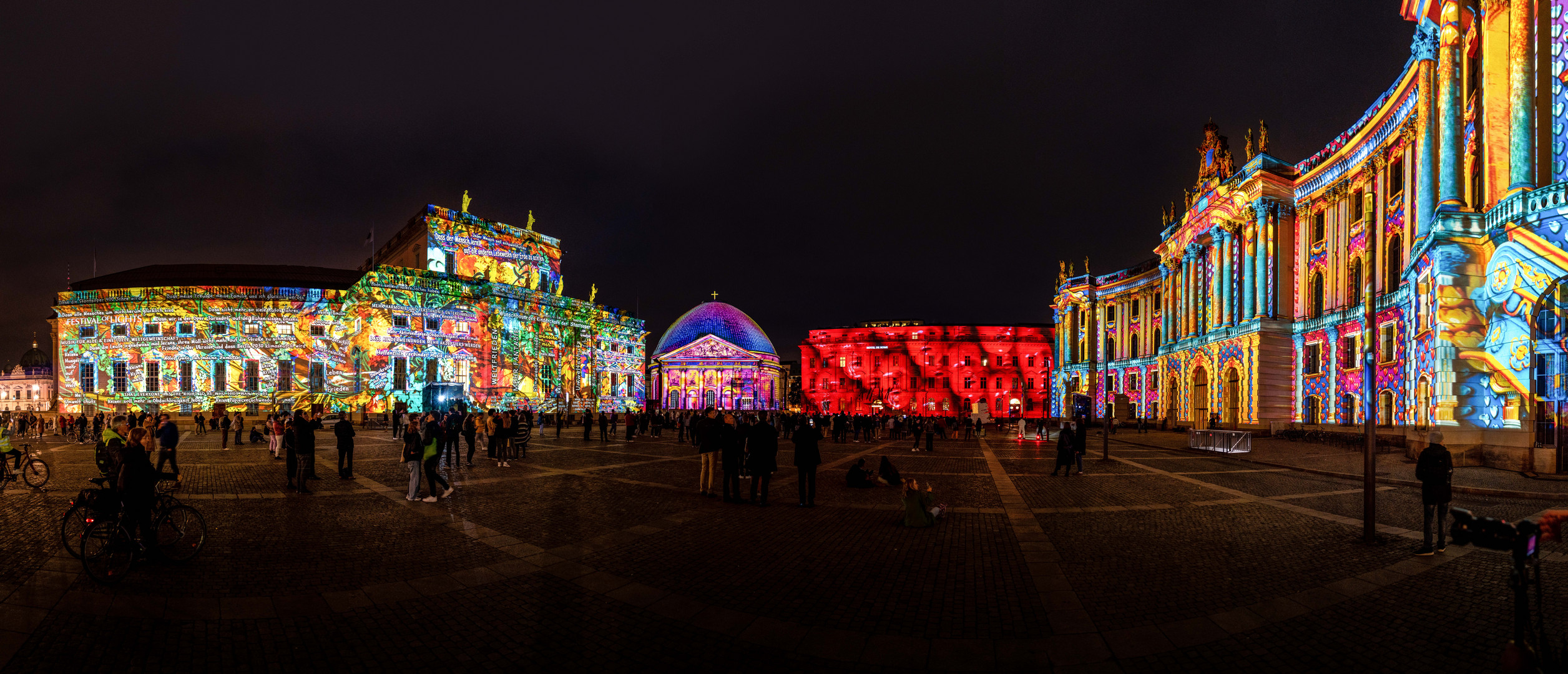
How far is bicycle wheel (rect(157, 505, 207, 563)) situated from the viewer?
802cm

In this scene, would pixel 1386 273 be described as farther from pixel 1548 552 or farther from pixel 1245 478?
pixel 1548 552

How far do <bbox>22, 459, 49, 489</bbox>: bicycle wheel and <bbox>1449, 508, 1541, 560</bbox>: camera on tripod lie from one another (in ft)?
69.3

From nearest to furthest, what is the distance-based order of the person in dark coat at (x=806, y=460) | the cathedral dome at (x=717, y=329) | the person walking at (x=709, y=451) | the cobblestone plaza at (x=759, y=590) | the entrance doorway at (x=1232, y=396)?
the cobblestone plaza at (x=759, y=590) → the person in dark coat at (x=806, y=460) → the person walking at (x=709, y=451) → the entrance doorway at (x=1232, y=396) → the cathedral dome at (x=717, y=329)

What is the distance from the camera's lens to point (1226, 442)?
2552 centimetres

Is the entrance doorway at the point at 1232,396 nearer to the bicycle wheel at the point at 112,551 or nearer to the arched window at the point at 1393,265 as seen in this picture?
the arched window at the point at 1393,265

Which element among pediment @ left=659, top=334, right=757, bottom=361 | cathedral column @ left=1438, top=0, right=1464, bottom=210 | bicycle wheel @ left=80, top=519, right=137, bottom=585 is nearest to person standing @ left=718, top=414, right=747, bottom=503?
bicycle wheel @ left=80, top=519, right=137, bottom=585

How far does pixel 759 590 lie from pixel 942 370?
9896 cm

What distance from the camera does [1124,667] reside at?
5109 mm

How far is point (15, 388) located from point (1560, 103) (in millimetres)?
165960

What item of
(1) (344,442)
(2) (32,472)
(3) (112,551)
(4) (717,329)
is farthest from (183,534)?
(4) (717,329)

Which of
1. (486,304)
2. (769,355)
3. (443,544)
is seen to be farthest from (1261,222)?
(769,355)

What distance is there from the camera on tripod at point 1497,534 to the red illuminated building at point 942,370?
315 ft

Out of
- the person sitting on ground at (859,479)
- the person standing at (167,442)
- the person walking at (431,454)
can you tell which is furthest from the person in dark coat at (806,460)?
the person standing at (167,442)

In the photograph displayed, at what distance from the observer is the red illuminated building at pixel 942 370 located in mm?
101562
